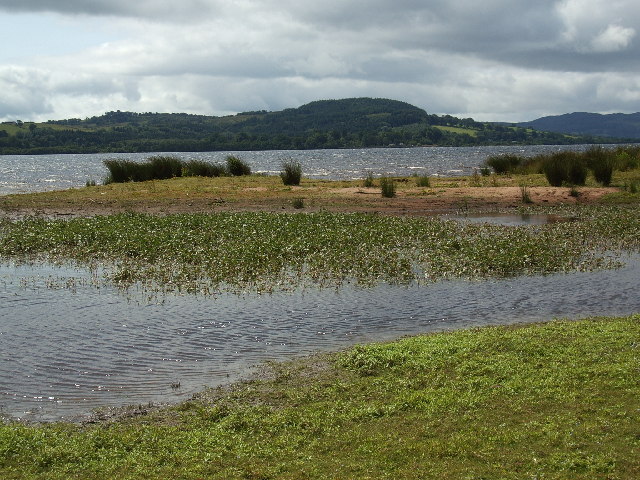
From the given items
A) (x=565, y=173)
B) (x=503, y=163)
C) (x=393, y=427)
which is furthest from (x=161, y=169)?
(x=393, y=427)

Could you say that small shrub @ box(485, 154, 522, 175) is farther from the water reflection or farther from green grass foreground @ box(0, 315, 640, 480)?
green grass foreground @ box(0, 315, 640, 480)

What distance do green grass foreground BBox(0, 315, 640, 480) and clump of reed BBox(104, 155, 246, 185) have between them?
36791 millimetres

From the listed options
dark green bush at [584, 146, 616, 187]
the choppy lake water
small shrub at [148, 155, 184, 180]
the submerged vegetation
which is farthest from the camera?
the choppy lake water

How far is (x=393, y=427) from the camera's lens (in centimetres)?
761

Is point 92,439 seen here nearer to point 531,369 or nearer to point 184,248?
point 531,369

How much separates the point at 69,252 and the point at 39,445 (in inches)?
578

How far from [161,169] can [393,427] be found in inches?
1592

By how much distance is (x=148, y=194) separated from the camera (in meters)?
36.8

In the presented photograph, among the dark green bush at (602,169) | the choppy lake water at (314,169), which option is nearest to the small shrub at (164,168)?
the choppy lake water at (314,169)

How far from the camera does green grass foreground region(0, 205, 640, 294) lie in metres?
17.7

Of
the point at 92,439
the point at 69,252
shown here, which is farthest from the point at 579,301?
the point at 69,252

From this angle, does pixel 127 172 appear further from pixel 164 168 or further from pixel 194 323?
pixel 194 323

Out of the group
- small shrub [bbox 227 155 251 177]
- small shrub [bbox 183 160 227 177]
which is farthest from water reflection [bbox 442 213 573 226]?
small shrub [bbox 227 155 251 177]

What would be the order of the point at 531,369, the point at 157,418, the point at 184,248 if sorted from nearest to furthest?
the point at 157,418
the point at 531,369
the point at 184,248
